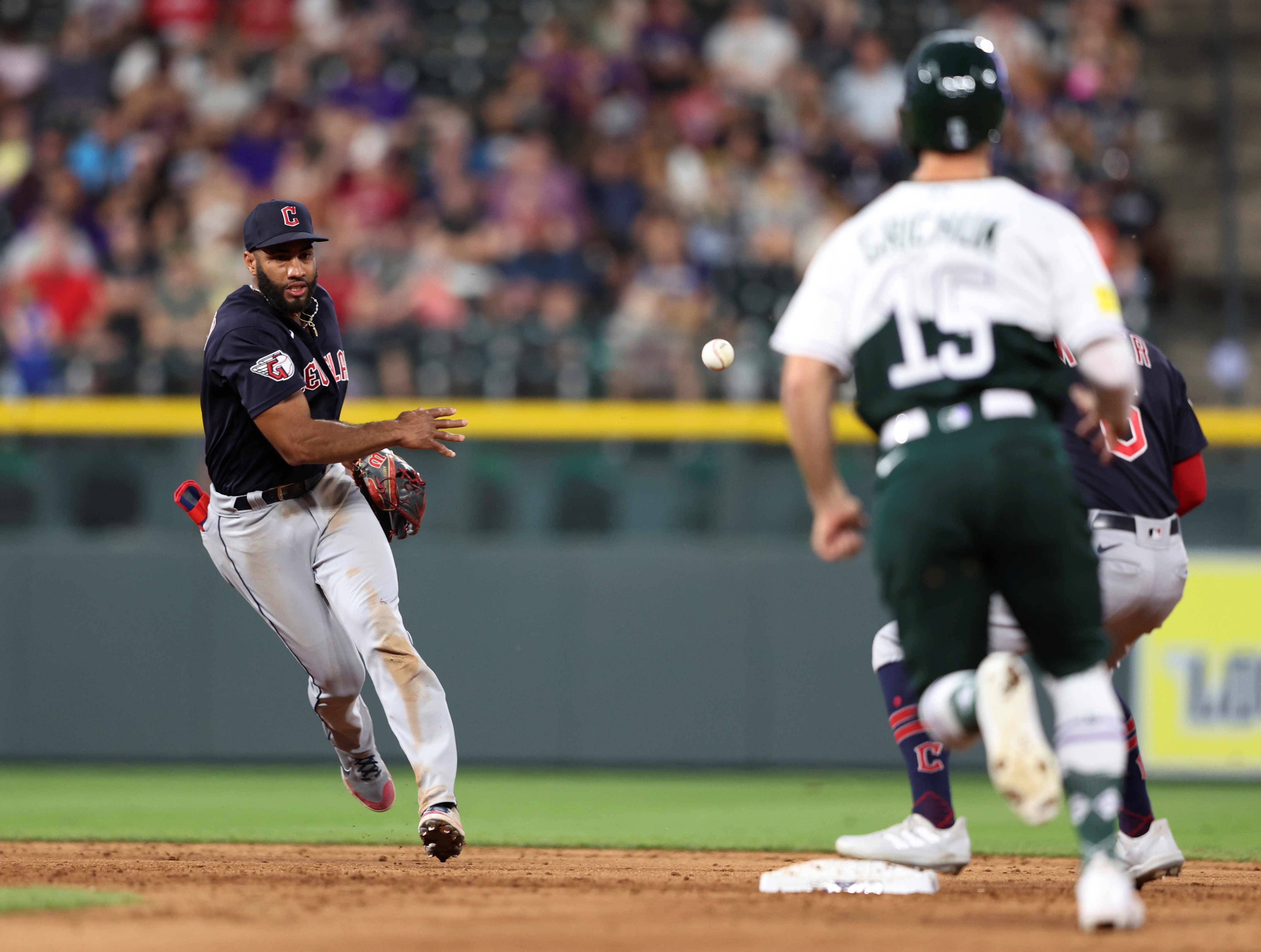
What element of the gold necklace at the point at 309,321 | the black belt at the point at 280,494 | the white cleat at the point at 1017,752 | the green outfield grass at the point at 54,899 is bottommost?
the green outfield grass at the point at 54,899

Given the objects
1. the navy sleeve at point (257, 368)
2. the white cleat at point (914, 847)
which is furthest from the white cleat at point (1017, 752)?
the navy sleeve at point (257, 368)

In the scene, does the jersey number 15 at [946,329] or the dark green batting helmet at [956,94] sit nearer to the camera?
the jersey number 15 at [946,329]

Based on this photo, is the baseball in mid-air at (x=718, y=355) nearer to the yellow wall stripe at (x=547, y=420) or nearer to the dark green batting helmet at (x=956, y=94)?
the dark green batting helmet at (x=956, y=94)

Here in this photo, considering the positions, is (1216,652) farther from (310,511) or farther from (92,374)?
(92,374)

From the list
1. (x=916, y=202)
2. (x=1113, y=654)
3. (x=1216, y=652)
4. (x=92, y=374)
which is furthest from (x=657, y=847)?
(x=92, y=374)

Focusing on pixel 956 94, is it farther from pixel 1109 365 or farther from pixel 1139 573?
pixel 1139 573

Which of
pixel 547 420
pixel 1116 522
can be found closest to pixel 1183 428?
pixel 1116 522
